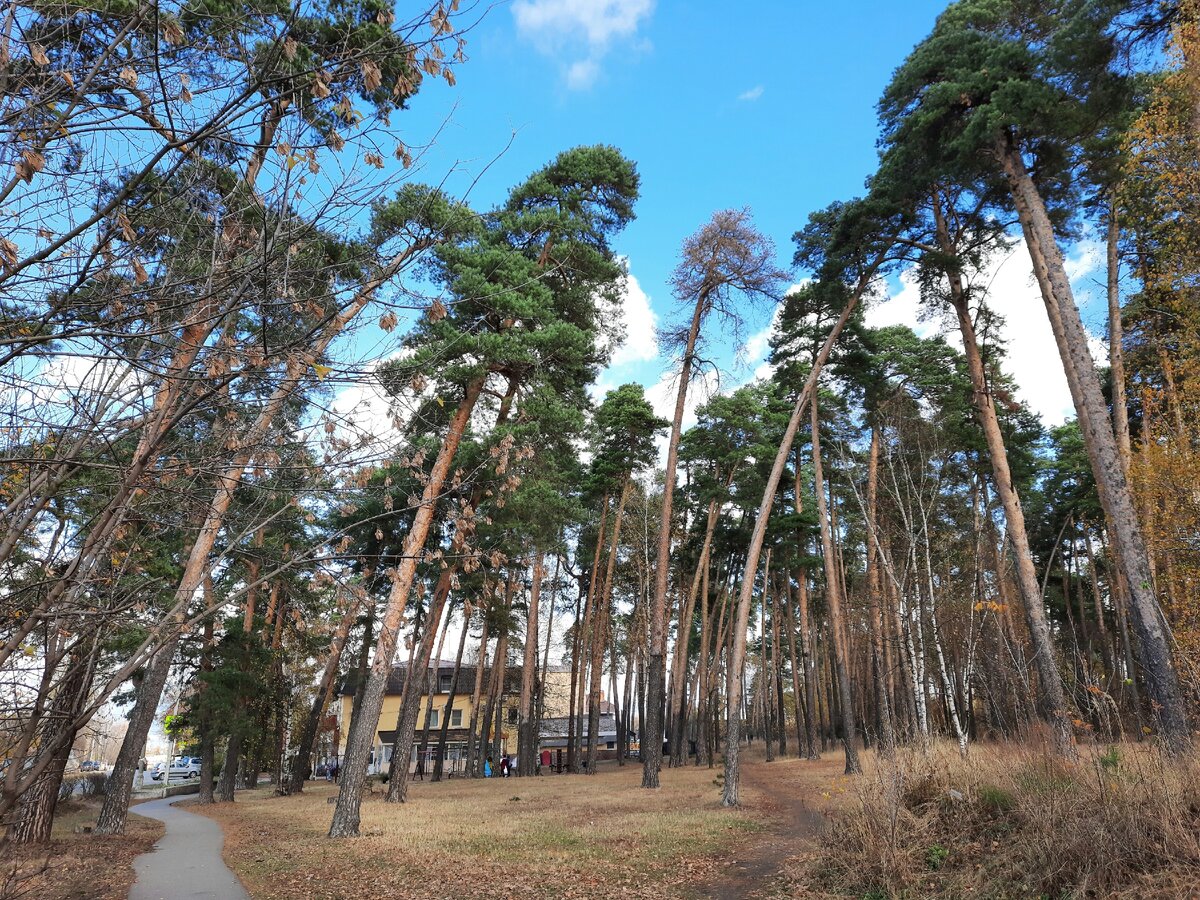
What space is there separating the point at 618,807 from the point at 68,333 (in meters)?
15.0

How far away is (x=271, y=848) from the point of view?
11023 millimetres

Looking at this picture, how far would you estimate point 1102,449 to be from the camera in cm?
956

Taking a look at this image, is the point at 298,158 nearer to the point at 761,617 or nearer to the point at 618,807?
the point at 618,807

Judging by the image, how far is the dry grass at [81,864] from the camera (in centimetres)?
727

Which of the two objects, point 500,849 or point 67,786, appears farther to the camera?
point 67,786

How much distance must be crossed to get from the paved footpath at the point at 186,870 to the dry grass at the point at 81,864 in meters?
0.21

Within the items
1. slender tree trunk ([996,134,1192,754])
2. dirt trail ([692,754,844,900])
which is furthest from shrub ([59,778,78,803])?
slender tree trunk ([996,134,1192,754])

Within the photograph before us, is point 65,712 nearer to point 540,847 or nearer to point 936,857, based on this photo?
point 936,857

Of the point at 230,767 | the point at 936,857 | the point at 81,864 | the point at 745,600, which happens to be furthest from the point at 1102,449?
the point at 230,767

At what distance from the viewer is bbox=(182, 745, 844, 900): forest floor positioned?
7863 millimetres

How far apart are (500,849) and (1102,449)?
418 inches

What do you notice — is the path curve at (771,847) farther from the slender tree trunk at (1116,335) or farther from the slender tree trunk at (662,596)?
the slender tree trunk at (1116,335)

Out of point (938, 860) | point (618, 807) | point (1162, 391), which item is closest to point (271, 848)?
point (618, 807)

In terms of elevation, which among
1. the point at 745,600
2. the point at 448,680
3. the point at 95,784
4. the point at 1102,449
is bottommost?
the point at 95,784
